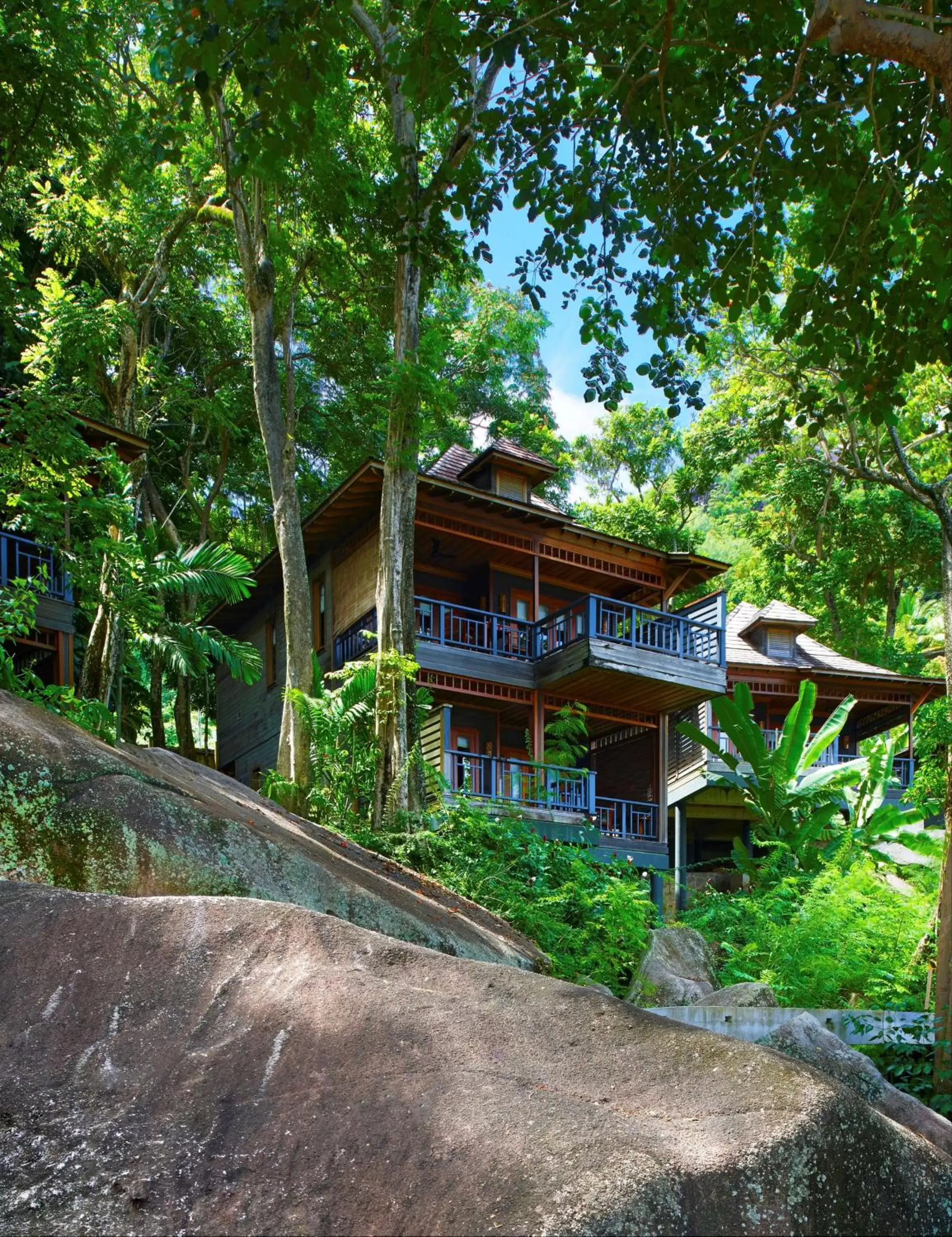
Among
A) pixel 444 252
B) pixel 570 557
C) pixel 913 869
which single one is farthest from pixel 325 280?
pixel 913 869

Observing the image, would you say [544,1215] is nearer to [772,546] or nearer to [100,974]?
[100,974]

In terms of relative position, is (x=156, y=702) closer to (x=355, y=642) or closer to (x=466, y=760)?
(x=355, y=642)

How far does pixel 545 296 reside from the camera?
28.5 ft

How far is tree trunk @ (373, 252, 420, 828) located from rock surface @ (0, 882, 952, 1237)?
1062 cm

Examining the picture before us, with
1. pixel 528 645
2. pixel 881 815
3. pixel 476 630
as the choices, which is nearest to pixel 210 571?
pixel 476 630

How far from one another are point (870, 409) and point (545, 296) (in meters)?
2.64

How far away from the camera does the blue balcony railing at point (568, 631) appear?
2095cm

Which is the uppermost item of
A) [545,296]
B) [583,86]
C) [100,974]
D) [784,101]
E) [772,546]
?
[772,546]

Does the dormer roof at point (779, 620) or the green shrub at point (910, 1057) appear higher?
the dormer roof at point (779, 620)

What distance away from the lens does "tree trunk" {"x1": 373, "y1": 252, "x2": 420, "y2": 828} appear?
14688 millimetres

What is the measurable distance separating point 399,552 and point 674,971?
6.91 metres

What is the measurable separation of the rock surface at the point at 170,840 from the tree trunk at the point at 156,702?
56.2 feet

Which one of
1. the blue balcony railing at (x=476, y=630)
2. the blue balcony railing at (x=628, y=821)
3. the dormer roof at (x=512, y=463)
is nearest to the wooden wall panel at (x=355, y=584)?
the blue balcony railing at (x=476, y=630)

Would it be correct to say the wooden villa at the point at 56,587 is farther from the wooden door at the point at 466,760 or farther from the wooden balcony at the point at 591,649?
the wooden door at the point at 466,760
